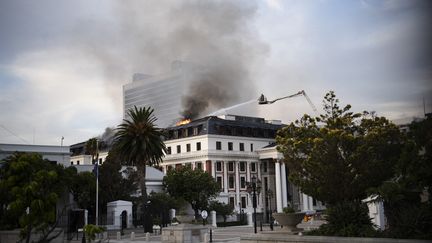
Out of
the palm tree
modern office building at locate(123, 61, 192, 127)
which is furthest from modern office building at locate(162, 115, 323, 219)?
modern office building at locate(123, 61, 192, 127)

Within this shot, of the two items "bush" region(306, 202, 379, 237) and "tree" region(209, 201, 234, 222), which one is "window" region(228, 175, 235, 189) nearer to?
"tree" region(209, 201, 234, 222)

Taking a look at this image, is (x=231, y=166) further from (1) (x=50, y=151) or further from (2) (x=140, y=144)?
(1) (x=50, y=151)

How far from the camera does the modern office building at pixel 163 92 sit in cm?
16150

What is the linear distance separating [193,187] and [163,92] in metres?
107

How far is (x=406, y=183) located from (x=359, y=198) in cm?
527

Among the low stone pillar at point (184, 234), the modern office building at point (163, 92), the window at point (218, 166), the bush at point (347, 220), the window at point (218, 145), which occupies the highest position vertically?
the modern office building at point (163, 92)

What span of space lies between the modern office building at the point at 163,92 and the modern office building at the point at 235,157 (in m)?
68.1

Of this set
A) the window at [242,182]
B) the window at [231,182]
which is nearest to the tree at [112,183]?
the window at [231,182]

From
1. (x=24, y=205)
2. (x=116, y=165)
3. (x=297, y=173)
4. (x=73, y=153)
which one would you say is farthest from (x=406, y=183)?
(x=73, y=153)

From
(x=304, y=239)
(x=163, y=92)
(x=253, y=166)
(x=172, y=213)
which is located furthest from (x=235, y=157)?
(x=163, y=92)

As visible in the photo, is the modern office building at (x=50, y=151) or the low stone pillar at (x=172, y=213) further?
the low stone pillar at (x=172, y=213)

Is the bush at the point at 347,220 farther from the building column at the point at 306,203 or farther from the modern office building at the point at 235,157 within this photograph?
the building column at the point at 306,203

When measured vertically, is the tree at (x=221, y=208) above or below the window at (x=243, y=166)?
below

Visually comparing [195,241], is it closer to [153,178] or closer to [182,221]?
[182,221]
